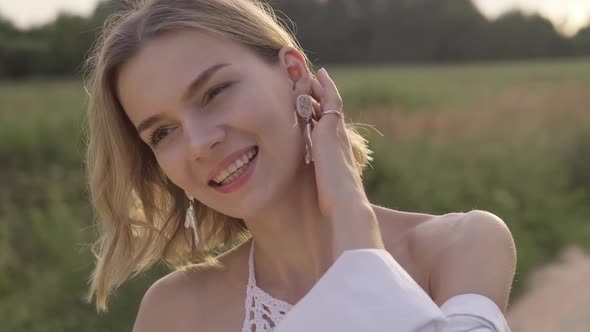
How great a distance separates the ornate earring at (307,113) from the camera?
80.1 inches

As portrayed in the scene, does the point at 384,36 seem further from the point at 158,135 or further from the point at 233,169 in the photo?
the point at 233,169

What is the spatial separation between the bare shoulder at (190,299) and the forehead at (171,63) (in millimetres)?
497

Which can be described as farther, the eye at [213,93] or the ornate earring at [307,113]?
the ornate earring at [307,113]

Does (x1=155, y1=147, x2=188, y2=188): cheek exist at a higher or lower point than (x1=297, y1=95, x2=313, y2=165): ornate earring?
lower

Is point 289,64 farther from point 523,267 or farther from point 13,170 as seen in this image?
point 13,170

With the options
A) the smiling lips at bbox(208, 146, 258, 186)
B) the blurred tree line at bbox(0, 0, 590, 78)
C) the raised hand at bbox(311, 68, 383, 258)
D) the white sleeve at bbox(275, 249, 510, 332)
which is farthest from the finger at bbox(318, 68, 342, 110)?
the blurred tree line at bbox(0, 0, 590, 78)

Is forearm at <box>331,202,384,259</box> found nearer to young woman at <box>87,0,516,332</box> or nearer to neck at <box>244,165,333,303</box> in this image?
young woman at <box>87,0,516,332</box>

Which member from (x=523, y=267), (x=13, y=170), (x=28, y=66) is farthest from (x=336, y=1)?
(x=523, y=267)

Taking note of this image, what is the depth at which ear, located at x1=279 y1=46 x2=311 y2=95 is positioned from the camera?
2.11 metres

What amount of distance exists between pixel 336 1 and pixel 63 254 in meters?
22.2

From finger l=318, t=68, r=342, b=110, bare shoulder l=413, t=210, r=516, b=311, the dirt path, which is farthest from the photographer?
the dirt path

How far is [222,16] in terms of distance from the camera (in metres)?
2.09

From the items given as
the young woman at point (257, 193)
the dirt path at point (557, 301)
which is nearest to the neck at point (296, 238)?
the young woman at point (257, 193)

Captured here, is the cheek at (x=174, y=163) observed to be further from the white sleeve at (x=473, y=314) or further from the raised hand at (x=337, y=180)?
the white sleeve at (x=473, y=314)
